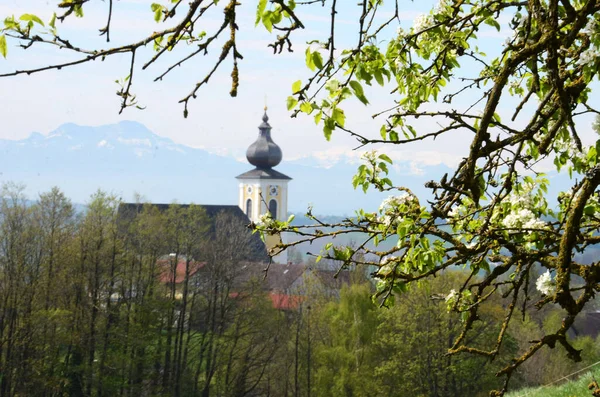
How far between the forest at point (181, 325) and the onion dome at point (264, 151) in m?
51.2

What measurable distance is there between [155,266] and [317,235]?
29.2m

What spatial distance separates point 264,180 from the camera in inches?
3469

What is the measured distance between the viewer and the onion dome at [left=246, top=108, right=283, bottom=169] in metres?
90.0

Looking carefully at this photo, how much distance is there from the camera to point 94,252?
94.2 feet

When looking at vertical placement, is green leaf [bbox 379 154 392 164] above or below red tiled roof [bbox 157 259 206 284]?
below

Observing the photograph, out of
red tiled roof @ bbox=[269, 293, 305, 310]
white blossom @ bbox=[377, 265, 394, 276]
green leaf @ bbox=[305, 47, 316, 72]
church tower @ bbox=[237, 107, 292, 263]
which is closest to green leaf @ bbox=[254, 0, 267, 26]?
green leaf @ bbox=[305, 47, 316, 72]

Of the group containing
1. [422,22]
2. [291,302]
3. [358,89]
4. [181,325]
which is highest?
[422,22]

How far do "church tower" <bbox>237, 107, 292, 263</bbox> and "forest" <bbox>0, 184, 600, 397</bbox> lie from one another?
161 feet

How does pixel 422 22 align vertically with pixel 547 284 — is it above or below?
above

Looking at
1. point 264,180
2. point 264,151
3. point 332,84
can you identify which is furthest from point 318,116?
point 264,151

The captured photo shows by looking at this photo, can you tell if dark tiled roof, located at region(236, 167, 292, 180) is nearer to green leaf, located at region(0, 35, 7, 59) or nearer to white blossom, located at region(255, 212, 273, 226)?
white blossom, located at region(255, 212, 273, 226)

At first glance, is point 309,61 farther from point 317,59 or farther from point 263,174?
point 263,174

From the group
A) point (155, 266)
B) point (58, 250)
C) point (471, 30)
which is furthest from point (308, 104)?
point (155, 266)

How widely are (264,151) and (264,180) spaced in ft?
13.0
